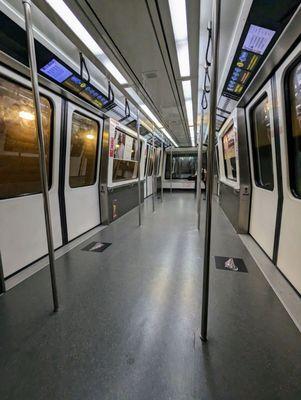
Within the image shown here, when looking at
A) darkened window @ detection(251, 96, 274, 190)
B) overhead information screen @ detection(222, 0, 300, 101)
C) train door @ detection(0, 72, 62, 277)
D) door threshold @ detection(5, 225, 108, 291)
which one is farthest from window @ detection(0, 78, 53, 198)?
darkened window @ detection(251, 96, 274, 190)

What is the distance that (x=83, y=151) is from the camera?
12.0 feet

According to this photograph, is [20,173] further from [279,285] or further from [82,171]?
[279,285]

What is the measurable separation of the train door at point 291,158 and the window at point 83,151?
289cm

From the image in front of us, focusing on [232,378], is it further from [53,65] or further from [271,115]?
[53,65]

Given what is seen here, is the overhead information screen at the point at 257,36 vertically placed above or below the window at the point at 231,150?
above

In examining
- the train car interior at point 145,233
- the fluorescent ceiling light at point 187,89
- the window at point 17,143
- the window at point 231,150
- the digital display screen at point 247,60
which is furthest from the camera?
the window at point 231,150

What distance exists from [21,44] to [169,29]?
1343mm

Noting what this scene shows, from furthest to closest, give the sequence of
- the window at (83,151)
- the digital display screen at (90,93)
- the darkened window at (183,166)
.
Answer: the darkened window at (183,166) → the window at (83,151) → the digital display screen at (90,93)

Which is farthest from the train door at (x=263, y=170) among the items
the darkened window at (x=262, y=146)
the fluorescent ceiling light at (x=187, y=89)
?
the fluorescent ceiling light at (x=187, y=89)

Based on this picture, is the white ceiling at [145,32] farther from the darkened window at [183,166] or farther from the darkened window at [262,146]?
the darkened window at [183,166]

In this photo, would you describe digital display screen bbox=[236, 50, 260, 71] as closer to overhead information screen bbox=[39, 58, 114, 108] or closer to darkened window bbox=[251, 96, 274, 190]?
darkened window bbox=[251, 96, 274, 190]

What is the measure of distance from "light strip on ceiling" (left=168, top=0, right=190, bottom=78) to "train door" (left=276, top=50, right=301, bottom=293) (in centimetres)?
103

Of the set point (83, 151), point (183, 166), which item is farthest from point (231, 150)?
point (183, 166)

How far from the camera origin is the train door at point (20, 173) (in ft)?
6.82
